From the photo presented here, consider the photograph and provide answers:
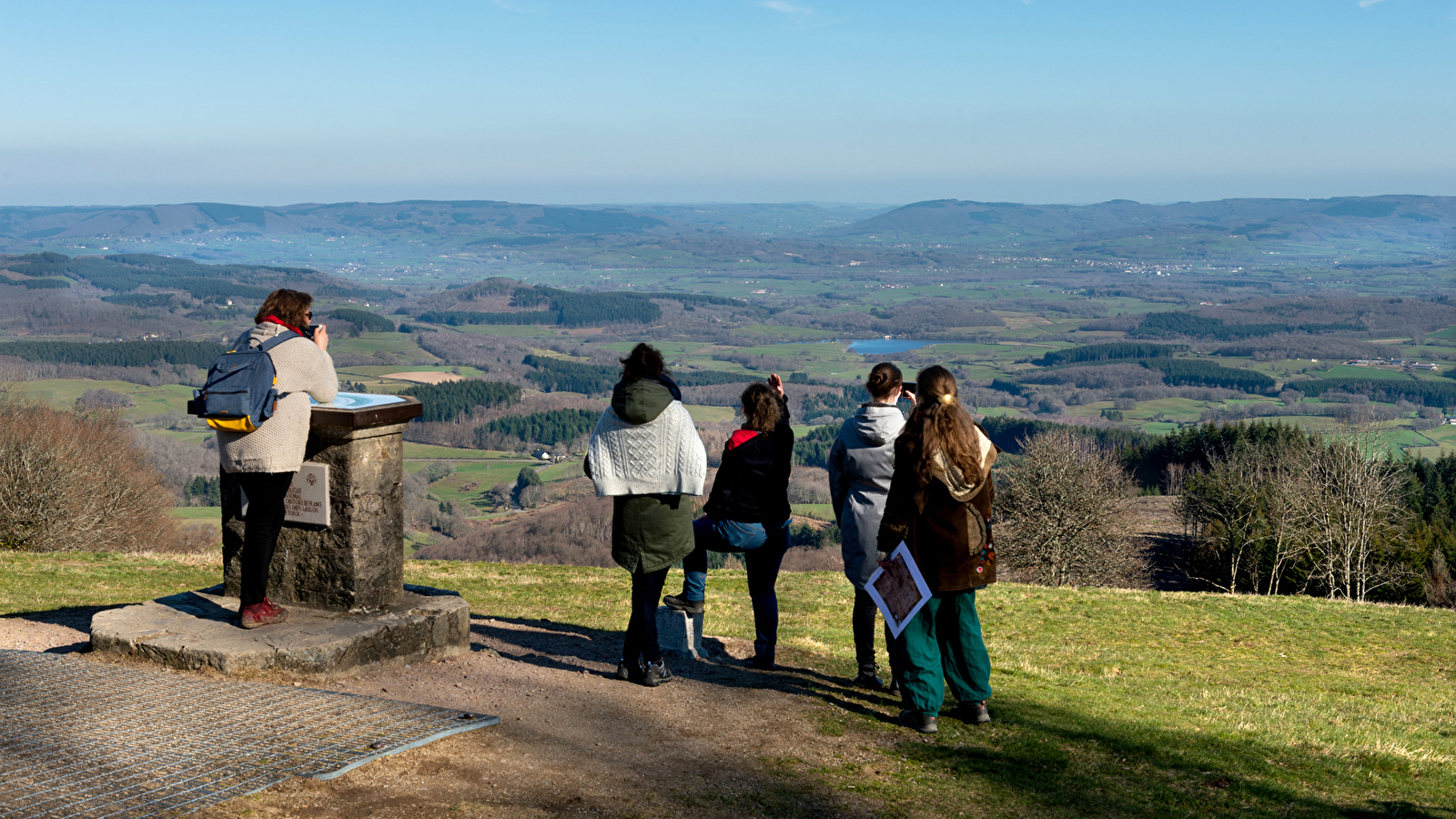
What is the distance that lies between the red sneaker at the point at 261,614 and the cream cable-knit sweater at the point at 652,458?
2560mm

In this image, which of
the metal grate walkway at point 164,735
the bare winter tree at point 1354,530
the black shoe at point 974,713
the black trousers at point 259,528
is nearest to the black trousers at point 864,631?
the black shoe at point 974,713

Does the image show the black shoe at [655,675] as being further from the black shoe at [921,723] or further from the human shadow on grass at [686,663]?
the black shoe at [921,723]

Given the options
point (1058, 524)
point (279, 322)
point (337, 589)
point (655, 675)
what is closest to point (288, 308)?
point (279, 322)

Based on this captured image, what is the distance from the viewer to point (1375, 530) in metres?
34.7

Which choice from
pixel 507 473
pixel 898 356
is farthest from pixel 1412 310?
pixel 507 473

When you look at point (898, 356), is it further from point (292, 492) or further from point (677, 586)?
point (292, 492)

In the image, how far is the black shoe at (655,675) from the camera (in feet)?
22.4

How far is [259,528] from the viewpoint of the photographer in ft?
22.5

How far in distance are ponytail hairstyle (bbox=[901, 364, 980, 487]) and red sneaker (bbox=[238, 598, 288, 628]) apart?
4560 mm

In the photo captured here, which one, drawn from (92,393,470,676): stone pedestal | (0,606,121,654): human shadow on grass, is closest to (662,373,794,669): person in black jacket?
(92,393,470,676): stone pedestal

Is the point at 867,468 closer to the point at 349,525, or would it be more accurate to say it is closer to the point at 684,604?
the point at 684,604

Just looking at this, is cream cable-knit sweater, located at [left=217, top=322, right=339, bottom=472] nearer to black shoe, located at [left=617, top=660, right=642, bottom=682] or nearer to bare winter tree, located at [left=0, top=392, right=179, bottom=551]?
black shoe, located at [left=617, top=660, right=642, bottom=682]

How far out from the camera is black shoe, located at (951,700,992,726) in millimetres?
6336

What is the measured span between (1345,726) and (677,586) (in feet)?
35.0
